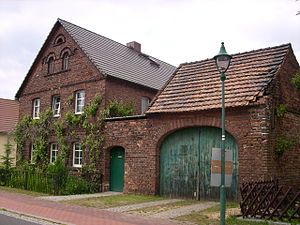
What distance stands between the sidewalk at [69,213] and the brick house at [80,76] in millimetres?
6973

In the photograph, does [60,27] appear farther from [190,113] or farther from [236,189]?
[236,189]

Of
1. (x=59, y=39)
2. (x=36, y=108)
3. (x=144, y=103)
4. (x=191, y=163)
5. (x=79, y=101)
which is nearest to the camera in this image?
(x=191, y=163)

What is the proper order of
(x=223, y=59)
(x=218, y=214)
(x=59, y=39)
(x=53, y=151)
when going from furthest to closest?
(x=59, y=39)
(x=53, y=151)
(x=218, y=214)
(x=223, y=59)

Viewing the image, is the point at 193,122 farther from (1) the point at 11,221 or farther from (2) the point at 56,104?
(2) the point at 56,104

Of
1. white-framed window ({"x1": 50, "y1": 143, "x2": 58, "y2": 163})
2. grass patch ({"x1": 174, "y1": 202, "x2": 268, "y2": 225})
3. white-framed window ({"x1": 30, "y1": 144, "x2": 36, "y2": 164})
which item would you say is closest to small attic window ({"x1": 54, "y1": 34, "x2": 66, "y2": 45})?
white-framed window ({"x1": 50, "y1": 143, "x2": 58, "y2": 163})

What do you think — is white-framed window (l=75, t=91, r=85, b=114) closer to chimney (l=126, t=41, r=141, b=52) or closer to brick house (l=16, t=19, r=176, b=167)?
brick house (l=16, t=19, r=176, b=167)

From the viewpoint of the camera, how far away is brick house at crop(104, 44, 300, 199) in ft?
43.1

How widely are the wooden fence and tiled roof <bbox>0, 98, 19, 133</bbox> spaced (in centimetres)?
2551

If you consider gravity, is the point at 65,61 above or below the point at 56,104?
above

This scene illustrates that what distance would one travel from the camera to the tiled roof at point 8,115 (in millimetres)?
31633

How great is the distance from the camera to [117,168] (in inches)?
715

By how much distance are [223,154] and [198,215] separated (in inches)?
117

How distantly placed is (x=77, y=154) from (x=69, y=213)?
370 inches

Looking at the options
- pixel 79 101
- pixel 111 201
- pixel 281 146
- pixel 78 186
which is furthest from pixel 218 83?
pixel 79 101
